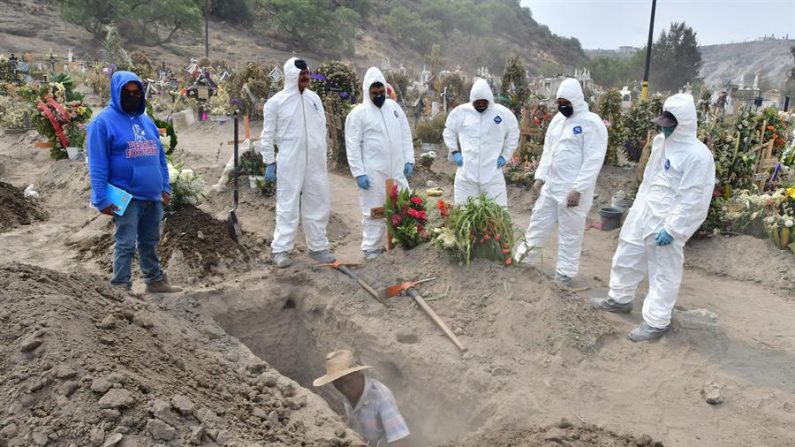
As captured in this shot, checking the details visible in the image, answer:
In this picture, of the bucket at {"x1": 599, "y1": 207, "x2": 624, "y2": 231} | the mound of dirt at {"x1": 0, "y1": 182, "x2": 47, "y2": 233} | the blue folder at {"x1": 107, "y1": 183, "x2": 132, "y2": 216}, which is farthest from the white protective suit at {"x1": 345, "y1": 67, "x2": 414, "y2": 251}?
the mound of dirt at {"x1": 0, "y1": 182, "x2": 47, "y2": 233}

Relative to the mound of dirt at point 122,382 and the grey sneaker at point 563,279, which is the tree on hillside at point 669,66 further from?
the mound of dirt at point 122,382

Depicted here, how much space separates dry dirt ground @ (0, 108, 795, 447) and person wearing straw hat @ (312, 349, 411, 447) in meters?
0.20

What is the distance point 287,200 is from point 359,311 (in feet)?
4.77

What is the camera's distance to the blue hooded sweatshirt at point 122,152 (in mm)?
4195

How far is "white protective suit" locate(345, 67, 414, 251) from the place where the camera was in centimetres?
576

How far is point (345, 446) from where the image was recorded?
2.97m

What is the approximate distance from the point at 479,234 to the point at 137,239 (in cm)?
289

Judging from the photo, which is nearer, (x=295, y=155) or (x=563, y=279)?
(x=295, y=155)

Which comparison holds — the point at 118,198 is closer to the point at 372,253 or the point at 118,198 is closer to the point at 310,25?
the point at 372,253

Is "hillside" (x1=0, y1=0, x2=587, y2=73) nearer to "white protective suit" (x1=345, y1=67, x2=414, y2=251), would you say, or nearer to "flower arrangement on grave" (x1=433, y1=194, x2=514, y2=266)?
→ "white protective suit" (x1=345, y1=67, x2=414, y2=251)

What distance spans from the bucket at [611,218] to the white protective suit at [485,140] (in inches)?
89.3

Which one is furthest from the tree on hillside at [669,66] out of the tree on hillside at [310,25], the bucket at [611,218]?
the bucket at [611,218]

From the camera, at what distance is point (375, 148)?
19.0 feet

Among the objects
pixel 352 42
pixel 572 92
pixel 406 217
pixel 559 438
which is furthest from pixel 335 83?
pixel 352 42
